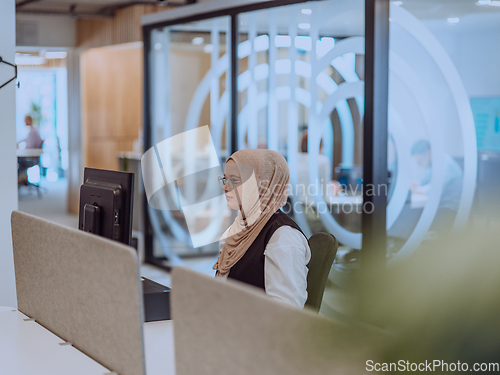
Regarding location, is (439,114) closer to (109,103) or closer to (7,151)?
(7,151)

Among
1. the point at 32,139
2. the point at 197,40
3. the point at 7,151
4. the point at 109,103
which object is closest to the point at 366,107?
the point at 7,151

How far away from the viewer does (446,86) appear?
2.99 metres

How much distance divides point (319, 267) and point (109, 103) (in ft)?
22.6

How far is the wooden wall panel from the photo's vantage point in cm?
793

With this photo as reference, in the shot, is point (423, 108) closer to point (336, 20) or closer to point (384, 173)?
point (384, 173)

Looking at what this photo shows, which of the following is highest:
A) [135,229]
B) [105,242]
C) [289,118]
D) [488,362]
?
[289,118]

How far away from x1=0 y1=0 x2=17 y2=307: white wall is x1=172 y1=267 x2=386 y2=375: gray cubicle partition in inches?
81.4

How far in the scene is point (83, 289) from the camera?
4.82 ft

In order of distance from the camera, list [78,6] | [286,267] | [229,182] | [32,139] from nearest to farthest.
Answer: [286,267]
[229,182]
[78,6]
[32,139]

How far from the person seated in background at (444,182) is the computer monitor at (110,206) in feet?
5.78

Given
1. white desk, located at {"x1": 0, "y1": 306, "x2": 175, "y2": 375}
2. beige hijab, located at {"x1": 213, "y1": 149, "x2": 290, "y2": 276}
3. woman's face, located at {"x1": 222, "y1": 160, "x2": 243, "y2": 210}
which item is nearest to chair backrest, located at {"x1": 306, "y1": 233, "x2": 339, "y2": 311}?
beige hijab, located at {"x1": 213, "y1": 149, "x2": 290, "y2": 276}

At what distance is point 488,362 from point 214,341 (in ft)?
2.45

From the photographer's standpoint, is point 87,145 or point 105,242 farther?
point 87,145

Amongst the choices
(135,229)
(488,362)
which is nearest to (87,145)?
(135,229)
